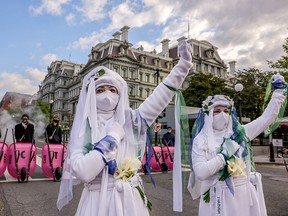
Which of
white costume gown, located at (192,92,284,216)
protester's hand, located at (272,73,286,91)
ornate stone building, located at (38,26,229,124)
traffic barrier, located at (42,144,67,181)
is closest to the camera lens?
white costume gown, located at (192,92,284,216)

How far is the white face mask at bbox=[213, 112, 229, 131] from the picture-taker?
141 inches

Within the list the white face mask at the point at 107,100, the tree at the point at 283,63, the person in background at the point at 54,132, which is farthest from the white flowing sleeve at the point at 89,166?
the tree at the point at 283,63

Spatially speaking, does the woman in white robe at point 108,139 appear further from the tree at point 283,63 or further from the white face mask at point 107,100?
the tree at point 283,63

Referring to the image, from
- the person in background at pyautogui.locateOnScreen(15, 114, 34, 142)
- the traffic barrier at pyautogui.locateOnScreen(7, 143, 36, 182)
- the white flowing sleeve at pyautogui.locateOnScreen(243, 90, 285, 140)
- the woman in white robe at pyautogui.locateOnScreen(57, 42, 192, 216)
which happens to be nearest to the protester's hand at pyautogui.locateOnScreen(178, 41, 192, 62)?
the woman in white robe at pyautogui.locateOnScreen(57, 42, 192, 216)

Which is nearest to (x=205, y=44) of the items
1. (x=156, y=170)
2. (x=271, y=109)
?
(x=156, y=170)

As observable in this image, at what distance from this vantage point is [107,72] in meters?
2.66

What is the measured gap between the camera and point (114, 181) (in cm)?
227

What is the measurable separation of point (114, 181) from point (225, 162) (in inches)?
57.8

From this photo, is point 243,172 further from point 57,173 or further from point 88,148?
point 57,173

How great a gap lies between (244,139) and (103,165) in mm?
2083

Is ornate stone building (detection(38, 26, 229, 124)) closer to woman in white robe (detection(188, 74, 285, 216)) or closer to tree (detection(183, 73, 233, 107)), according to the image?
tree (detection(183, 73, 233, 107))

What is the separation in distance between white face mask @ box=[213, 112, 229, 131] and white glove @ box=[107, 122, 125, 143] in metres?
1.60

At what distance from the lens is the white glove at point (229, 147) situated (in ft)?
10.7

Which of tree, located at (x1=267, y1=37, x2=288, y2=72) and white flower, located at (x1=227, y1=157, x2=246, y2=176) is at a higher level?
tree, located at (x1=267, y1=37, x2=288, y2=72)
